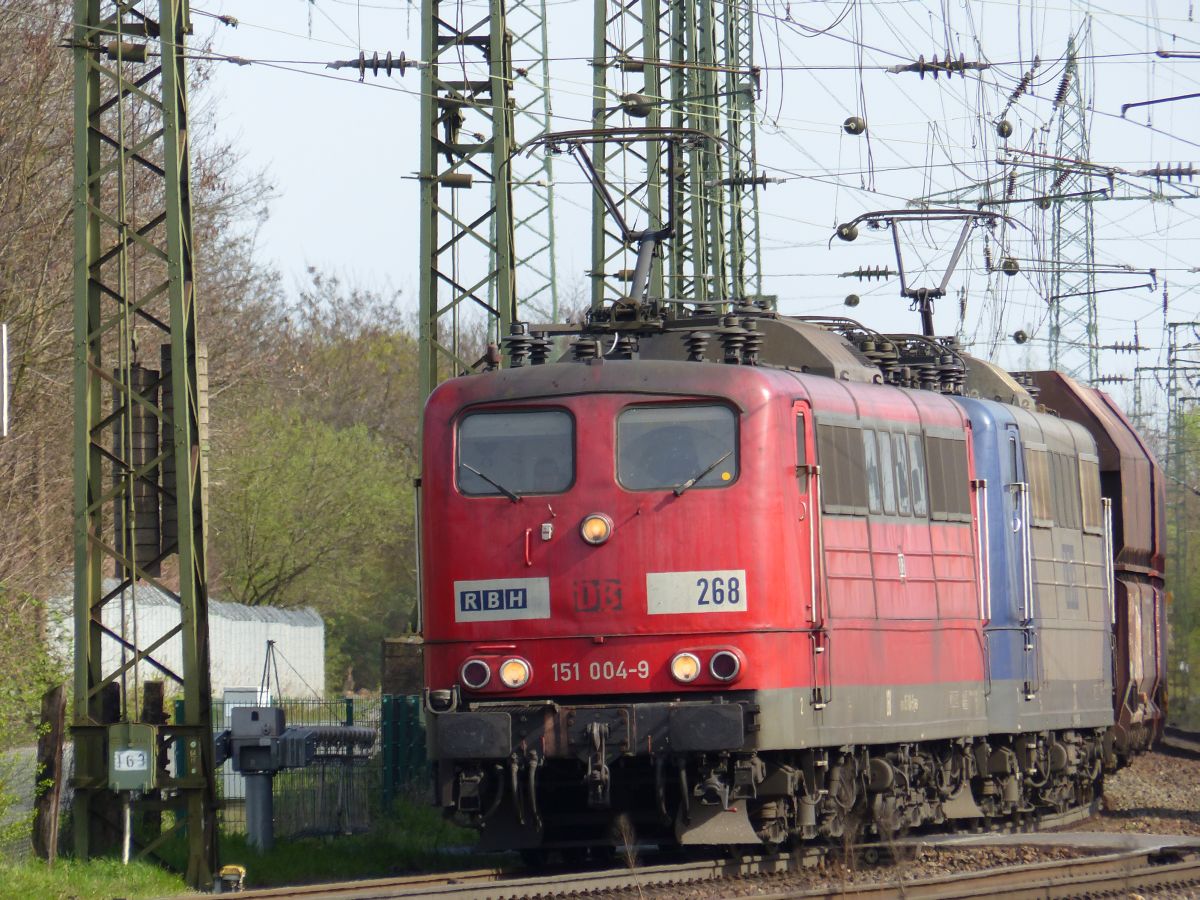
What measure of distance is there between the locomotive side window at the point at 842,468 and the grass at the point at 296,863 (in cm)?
378

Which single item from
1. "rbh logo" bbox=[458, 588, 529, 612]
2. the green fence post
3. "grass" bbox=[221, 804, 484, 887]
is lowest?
"grass" bbox=[221, 804, 484, 887]

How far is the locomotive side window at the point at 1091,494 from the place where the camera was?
18.3 meters

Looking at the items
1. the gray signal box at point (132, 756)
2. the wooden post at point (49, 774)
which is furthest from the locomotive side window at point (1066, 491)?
the wooden post at point (49, 774)

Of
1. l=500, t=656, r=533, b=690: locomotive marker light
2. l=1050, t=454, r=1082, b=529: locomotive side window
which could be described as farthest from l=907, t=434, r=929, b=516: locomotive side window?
l=500, t=656, r=533, b=690: locomotive marker light

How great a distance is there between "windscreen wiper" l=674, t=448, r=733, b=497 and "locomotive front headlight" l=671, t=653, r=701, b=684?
41.7 inches

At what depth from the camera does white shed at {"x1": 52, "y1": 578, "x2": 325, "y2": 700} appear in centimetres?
3703

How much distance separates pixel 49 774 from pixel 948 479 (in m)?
7.01

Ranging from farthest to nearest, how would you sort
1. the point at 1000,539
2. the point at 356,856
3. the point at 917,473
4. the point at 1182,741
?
the point at 1182,741, the point at 1000,539, the point at 356,856, the point at 917,473

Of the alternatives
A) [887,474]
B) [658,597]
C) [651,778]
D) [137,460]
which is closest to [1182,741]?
[887,474]

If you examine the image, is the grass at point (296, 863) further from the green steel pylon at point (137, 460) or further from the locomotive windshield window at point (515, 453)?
the locomotive windshield window at point (515, 453)

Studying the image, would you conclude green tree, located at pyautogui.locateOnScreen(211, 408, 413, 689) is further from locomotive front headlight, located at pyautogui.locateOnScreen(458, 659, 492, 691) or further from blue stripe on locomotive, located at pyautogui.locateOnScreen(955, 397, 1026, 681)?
locomotive front headlight, located at pyautogui.locateOnScreen(458, 659, 492, 691)

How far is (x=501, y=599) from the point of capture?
12766 mm

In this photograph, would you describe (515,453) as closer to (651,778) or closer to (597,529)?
(597,529)

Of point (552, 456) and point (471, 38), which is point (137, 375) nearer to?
point (552, 456)
